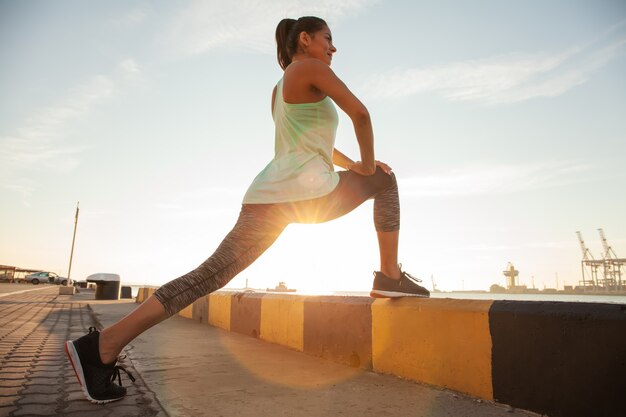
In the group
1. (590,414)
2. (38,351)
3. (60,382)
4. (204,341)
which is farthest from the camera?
(204,341)

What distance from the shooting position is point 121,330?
1.70 meters

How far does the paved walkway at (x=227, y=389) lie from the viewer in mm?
1734

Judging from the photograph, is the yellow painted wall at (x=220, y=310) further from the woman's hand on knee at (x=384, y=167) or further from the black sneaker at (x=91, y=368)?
the woman's hand on knee at (x=384, y=167)

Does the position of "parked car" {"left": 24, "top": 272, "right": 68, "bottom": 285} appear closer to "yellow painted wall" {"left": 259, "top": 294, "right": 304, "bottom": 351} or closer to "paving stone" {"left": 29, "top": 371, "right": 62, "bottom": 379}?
"yellow painted wall" {"left": 259, "top": 294, "right": 304, "bottom": 351}

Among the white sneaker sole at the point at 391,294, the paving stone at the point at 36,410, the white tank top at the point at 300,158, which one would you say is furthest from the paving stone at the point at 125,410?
the white sneaker sole at the point at 391,294

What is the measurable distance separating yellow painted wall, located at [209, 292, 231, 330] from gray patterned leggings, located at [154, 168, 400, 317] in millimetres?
3316

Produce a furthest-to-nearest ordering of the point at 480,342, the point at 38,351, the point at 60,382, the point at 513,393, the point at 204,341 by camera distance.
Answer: the point at 204,341
the point at 38,351
the point at 60,382
the point at 480,342
the point at 513,393

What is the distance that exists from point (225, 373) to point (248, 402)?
0.69 metres

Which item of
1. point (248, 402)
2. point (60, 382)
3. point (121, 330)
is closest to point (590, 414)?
point (248, 402)

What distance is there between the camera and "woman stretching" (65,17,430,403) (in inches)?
67.3

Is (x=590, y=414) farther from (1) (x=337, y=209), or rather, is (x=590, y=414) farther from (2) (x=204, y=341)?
(2) (x=204, y=341)

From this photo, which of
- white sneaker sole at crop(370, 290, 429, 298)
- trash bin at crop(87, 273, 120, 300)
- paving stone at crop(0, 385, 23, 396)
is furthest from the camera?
trash bin at crop(87, 273, 120, 300)

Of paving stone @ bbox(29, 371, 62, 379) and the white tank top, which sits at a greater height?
the white tank top

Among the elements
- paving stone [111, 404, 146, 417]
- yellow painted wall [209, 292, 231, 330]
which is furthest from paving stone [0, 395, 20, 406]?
yellow painted wall [209, 292, 231, 330]
